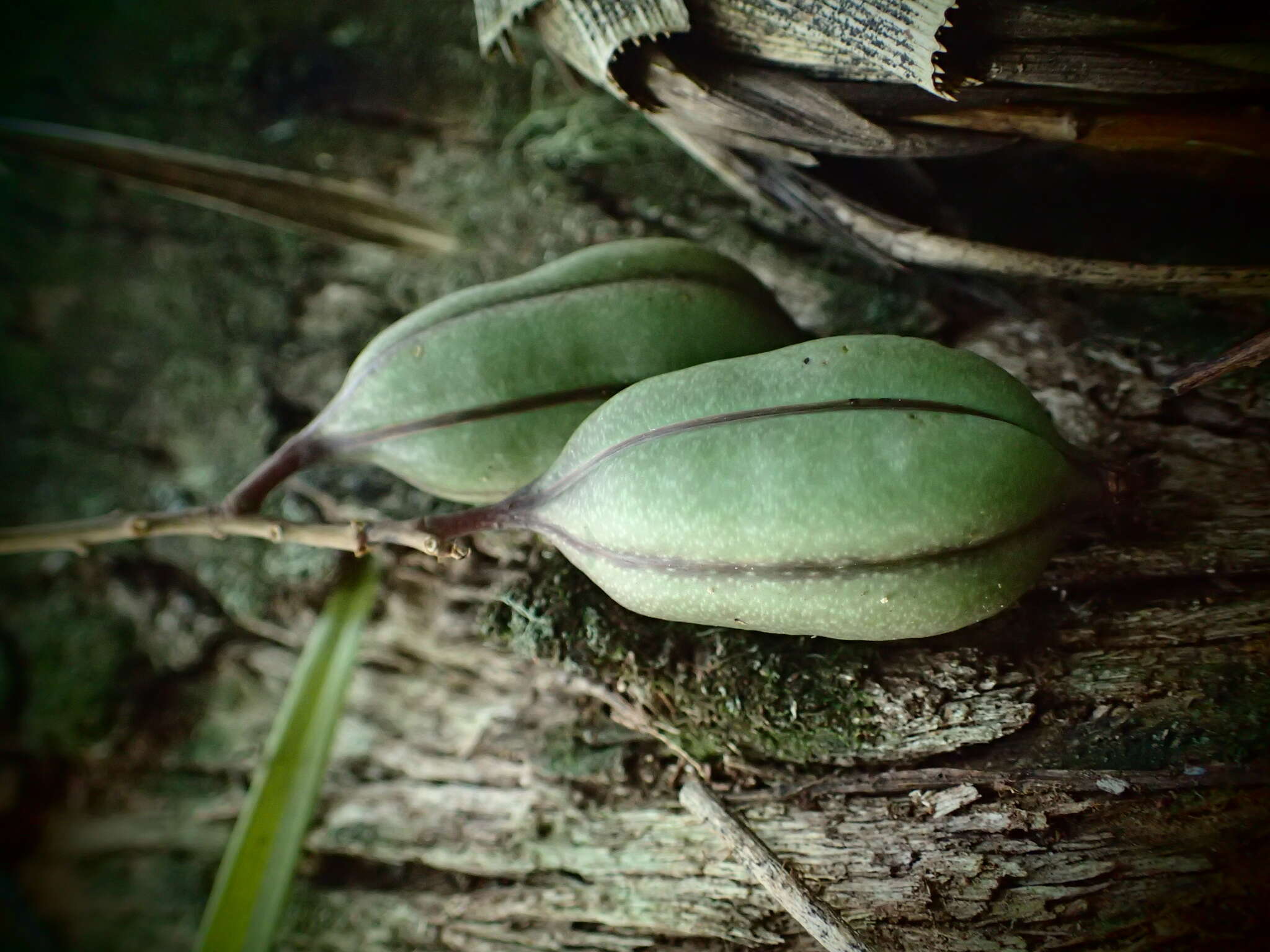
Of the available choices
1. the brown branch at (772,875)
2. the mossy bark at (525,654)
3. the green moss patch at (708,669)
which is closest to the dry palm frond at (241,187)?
the mossy bark at (525,654)

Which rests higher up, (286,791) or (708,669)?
(708,669)

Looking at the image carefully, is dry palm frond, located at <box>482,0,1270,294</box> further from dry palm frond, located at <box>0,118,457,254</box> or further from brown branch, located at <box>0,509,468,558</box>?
brown branch, located at <box>0,509,468,558</box>

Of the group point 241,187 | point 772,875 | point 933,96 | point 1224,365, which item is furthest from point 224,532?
point 1224,365

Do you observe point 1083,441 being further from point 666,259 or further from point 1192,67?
point 666,259

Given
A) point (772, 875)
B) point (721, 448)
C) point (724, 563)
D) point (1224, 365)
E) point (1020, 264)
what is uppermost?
point (1020, 264)

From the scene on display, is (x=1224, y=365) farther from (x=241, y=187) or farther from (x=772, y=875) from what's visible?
(x=241, y=187)
